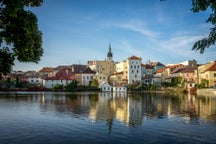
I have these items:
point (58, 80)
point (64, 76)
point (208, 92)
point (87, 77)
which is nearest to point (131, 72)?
point (87, 77)

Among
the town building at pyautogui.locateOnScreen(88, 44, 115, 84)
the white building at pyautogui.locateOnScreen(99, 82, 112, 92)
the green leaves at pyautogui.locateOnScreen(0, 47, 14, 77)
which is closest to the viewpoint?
the green leaves at pyautogui.locateOnScreen(0, 47, 14, 77)

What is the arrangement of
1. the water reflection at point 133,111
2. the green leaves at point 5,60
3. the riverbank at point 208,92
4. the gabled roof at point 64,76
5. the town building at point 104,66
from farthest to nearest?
the town building at point 104,66 < the gabled roof at point 64,76 < the riverbank at point 208,92 < the water reflection at point 133,111 < the green leaves at point 5,60

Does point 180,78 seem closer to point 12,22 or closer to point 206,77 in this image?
point 206,77

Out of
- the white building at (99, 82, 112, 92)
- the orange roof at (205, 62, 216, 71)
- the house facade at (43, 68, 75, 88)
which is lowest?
the white building at (99, 82, 112, 92)

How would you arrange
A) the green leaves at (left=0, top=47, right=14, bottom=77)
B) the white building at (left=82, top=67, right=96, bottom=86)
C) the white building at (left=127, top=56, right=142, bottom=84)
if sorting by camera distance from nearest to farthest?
1. the green leaves at (left=0, top=47, right=14, bottom=77)
2. the white building at (left=127, top=56, right=142, bottom=84)
3. the white building at (left=82, top=67, right=96, bottom=86)

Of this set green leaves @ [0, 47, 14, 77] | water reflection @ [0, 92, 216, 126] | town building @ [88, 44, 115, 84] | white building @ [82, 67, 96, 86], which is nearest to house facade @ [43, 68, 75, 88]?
white building @ [82, 67, 96, 86]

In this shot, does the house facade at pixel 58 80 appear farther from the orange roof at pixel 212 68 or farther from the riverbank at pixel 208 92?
the riverbank at pixel 208 92

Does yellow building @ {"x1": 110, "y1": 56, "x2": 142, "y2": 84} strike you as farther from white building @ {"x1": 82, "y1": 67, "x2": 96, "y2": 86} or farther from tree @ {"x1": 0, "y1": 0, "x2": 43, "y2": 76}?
tree @ {"x1": 0, "y1": 0, "x2": 43, "y2": 76}

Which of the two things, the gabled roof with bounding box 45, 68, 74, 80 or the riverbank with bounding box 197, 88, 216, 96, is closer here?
the riverbank with bounding box 197, 88, 216, 96

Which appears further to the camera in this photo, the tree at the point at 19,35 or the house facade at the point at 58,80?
the house facade at the point at 58,80

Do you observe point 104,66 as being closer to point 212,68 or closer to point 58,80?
point 58,80

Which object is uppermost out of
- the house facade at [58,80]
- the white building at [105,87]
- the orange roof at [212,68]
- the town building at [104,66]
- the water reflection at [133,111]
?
the town building at [104,66]

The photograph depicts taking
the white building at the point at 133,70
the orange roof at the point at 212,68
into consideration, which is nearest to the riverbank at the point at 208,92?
the orange roof at the point at 212,68

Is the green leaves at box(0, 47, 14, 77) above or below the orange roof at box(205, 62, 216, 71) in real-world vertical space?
below
